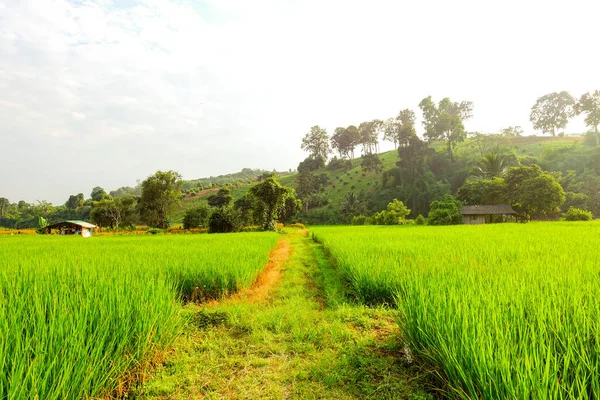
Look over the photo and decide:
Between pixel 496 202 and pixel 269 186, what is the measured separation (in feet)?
102

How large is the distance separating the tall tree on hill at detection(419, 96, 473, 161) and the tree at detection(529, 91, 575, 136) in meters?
24.2

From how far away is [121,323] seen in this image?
112 inches

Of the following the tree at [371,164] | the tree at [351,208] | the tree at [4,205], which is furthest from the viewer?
the tree at [4,205]

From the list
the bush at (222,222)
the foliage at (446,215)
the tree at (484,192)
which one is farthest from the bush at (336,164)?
the bush at (222,222)

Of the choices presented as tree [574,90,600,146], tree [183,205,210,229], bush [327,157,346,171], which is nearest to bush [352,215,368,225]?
tree [183,205,210,229]

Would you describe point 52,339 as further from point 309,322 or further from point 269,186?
point 269,186

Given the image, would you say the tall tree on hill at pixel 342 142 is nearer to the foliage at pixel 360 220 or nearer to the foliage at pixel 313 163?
the foliage at pixel 313 163

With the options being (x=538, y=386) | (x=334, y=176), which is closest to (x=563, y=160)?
(x=334, y=176)

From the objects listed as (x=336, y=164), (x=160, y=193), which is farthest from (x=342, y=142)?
(x=160, y=193)

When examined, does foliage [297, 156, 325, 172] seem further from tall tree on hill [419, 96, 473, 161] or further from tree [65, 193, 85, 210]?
tree [65, 193, 85, 210]

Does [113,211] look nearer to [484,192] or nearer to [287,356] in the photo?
[287,356]

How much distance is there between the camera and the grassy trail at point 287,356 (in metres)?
2.72

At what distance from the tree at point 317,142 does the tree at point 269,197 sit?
5073 cm

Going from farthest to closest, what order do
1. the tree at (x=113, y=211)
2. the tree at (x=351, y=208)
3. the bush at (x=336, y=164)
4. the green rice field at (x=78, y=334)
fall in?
the bush at (x=336, y=164) < the tree at (x=351, y=208) < the tree at (x=113, y=211) < the green rice field at (x=78, y=334)
